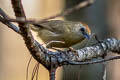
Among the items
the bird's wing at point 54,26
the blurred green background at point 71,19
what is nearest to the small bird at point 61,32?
the bird's wing at point 54,26

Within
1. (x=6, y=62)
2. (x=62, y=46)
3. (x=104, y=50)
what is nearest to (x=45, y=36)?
(x=62, y=46)

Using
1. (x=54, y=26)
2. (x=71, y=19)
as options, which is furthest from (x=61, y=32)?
(x=71, y=19)

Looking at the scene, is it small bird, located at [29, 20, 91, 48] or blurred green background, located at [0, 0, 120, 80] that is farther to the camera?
blurred green background, located at [0, 0, 120, 80]

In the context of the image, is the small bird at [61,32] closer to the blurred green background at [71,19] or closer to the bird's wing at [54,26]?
the bird's wing at [54,26]

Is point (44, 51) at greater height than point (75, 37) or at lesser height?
lesser

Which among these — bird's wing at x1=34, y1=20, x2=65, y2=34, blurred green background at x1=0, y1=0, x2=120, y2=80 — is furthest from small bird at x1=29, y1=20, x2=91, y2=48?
blurred green background at x1=0, y1=0, x2=120, y2=80

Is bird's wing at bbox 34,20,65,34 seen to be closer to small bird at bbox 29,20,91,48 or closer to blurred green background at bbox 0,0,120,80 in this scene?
small bird at bbox 29,20,91,48

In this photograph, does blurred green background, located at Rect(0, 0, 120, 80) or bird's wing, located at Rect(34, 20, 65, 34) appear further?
blurred green background, located at Rect(0, 0, 120, 80)

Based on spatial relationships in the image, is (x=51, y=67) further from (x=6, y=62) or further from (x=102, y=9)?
(x=6, y=62)
